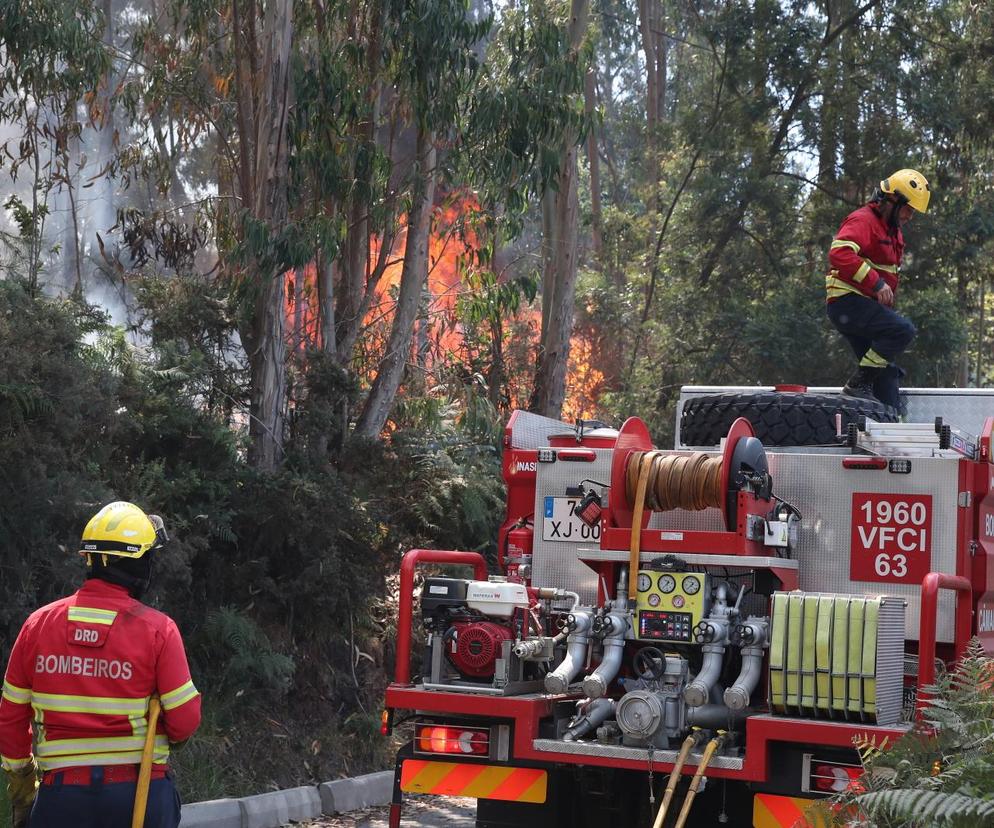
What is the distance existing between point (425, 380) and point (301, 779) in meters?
6.58

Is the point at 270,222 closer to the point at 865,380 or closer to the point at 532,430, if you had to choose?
the point at 532,430

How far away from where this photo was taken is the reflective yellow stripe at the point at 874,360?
877 centimetres

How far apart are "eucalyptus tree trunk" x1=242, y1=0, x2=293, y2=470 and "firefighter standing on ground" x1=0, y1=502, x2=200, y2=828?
7329mm

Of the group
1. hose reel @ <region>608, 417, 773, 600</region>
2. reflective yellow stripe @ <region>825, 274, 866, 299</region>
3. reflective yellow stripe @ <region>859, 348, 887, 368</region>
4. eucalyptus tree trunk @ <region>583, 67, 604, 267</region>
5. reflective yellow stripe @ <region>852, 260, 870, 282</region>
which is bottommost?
hose reel @ <region>608, 417, 773, 600</region>

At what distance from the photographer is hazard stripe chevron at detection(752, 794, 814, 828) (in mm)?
5773

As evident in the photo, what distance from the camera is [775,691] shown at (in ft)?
19.5

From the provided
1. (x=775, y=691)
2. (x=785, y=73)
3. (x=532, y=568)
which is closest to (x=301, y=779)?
(x=532, y=568)

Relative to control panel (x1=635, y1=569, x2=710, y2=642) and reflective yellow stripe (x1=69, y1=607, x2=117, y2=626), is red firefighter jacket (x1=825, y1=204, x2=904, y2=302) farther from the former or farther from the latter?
reflective yellow stripe (x1=69, y1=607, x2=117, y2=626)

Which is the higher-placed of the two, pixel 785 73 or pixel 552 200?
pixel 785 73

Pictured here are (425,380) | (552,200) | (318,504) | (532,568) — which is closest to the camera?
(532,568)

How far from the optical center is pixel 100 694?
15.6 ft

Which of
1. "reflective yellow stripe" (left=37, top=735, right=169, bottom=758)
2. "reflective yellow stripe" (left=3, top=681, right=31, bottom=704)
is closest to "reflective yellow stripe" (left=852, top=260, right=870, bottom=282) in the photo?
"reflective yellow stripe" (left=37, top=735, right=169, bottom=758)

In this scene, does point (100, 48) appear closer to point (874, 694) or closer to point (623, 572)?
point (623, 572)

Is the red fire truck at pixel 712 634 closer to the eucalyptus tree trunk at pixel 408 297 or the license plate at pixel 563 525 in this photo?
the license plate at pixel 563 525
